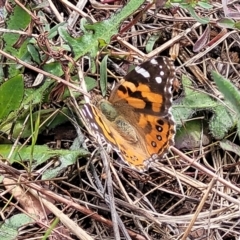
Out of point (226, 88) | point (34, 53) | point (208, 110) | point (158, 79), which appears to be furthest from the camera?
point (208, 110)

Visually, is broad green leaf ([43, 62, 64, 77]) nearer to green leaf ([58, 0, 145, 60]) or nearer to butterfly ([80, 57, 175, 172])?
green leaf ([58, 0, 145, 60])

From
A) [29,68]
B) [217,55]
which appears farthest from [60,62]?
[217,55]

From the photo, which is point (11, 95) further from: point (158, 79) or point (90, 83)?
point (158, 79)

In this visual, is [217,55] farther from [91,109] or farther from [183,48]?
[91,109]

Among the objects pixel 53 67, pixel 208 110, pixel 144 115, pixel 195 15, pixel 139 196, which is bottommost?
pixel 139 196

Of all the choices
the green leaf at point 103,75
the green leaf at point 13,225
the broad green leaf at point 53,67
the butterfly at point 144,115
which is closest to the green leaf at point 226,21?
the butterfly at point 144,115

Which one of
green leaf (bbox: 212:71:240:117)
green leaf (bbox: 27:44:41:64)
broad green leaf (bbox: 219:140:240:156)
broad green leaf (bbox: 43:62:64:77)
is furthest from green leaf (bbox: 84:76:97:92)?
green leaf (bbox: 212:71:240:117)

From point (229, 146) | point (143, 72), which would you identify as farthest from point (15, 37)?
point (229, 146)

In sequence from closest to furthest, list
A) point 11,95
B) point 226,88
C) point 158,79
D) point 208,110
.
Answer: point 226,88
point 158,79
point 11,95
point 208,110
